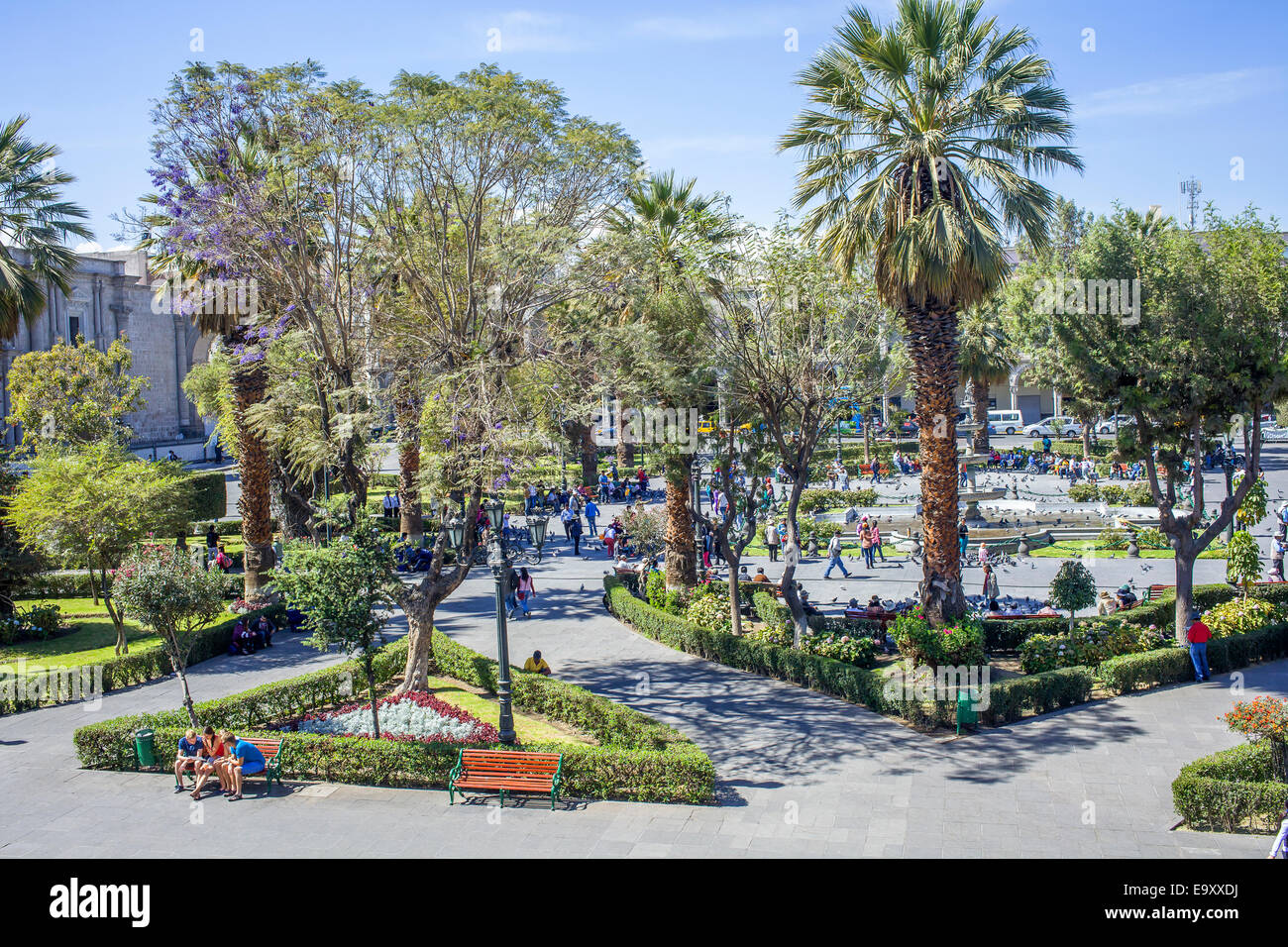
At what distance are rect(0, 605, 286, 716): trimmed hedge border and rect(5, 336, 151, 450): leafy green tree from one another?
12.0m

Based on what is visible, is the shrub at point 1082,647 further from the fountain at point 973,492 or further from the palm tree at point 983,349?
the palm tree at point 983,349

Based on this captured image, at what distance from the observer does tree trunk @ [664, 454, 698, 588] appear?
22.2 meters

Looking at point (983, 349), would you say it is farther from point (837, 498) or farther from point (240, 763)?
point (240, 763)

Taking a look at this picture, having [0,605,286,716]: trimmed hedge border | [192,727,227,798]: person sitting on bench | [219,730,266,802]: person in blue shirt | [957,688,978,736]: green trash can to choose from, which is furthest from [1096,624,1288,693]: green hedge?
[0,605,286,716]: trimmed hedge border

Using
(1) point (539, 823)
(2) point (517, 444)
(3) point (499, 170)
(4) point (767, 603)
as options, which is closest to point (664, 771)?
(1) point (539, 823)

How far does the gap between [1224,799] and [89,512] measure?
20.2 metres

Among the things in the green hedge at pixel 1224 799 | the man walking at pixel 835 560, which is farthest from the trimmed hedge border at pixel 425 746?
the man walking at pixel 835 560

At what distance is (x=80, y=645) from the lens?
22016mm

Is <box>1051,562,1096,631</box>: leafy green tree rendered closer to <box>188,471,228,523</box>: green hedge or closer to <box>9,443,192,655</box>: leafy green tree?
<box>9,443,192,655</box>: leafy green tree

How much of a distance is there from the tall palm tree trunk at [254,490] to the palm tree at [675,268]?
10153 mm

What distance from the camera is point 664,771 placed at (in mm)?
12453

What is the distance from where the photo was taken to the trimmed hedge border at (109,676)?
57.5 feet

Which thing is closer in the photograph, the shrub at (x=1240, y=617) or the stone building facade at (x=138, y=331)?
the shrub at (x=1240, y=617)
